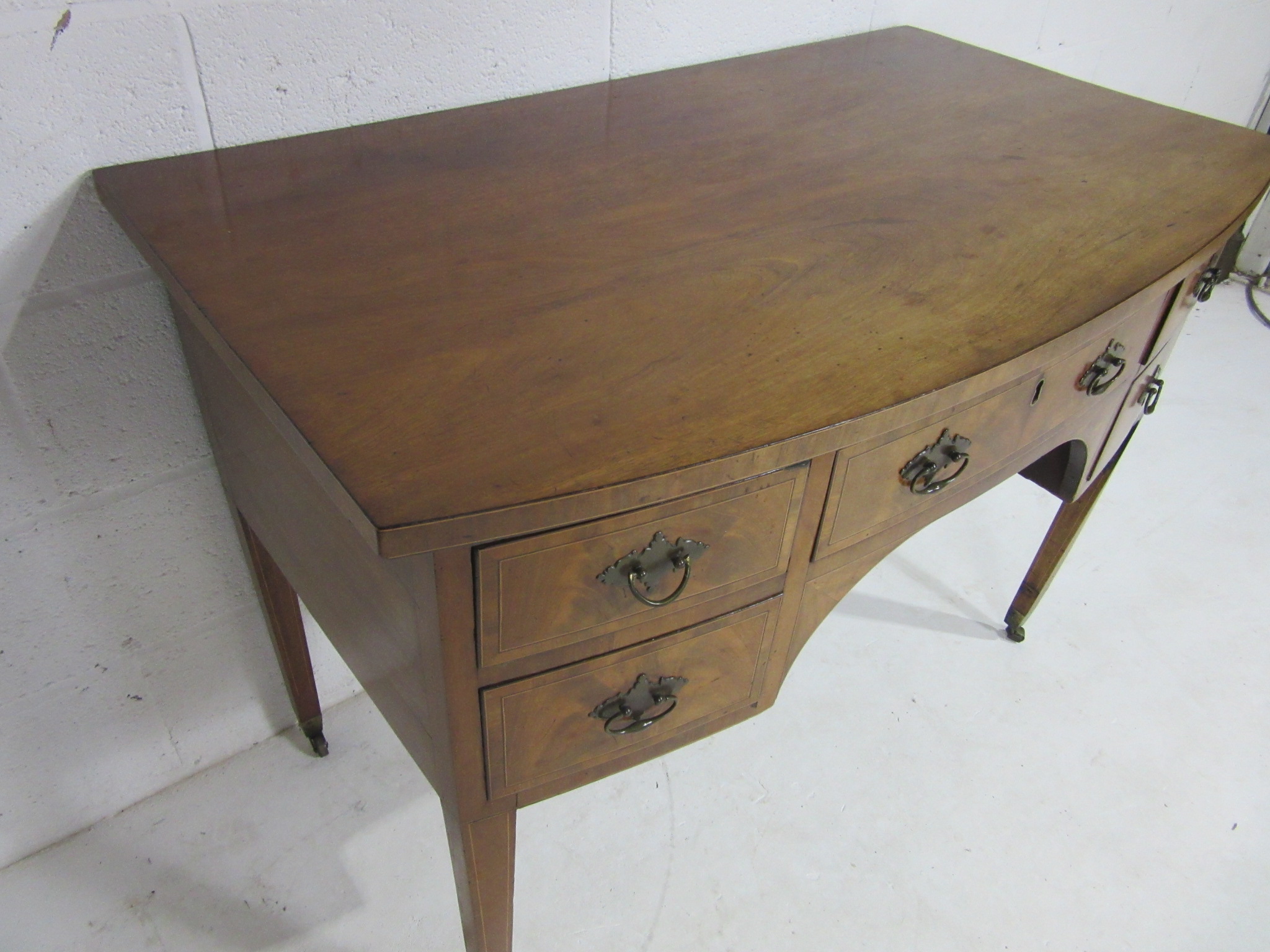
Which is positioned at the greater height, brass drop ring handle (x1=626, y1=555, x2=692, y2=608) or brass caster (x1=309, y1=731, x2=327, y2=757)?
brass drop ring handle (x1=626, y1=555, x2=692, y2=608)

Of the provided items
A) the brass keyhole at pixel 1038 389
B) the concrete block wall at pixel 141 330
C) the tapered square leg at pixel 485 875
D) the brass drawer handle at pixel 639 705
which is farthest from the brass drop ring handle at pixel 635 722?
the concrete block wall at pixel 141 330

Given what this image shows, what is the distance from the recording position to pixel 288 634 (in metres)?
1.25

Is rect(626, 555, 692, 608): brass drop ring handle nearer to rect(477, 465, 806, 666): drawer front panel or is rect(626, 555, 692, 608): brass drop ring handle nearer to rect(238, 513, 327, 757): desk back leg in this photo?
rect(477, 465, 806, 666): drawer front panel

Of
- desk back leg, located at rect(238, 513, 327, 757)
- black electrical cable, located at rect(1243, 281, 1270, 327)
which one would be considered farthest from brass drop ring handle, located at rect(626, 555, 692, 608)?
black electrical cable, located at rect(1243, 281, 1270, 327)

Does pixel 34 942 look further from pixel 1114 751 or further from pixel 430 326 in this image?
pixel 1114 751

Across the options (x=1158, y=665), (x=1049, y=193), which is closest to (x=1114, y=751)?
(x=1158, y=665)

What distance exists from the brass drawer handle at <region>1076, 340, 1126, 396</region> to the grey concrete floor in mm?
634

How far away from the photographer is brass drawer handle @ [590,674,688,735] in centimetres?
81

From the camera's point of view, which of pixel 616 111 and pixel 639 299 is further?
pixel 616 111

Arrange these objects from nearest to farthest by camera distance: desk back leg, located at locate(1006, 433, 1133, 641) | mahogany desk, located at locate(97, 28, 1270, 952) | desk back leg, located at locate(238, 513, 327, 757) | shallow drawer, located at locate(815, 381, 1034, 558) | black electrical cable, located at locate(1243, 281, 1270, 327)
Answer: mahogany desk, located at locate(97, 28, 1270, 952), shallow drawer, located at locate(815, 381, 1034, 558), desk back leg, located at locate(238, 513, 327, 757), desk back leg, located at locate(1006, 433, 1133, 641), black electrical cable, located at locate(1243, 281, 1270, 327)

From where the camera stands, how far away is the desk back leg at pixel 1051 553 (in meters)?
1.45

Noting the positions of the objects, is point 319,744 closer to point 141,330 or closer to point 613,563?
point 141,330

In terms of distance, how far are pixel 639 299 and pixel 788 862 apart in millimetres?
810

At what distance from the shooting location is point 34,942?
1.17m
